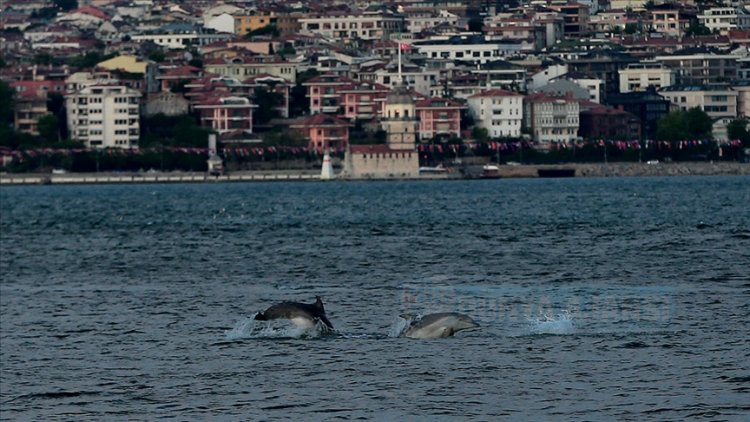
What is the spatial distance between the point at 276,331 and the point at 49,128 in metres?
122

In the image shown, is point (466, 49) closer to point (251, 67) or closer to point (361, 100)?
point (251, 67)

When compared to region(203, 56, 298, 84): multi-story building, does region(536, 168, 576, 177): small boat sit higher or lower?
lower

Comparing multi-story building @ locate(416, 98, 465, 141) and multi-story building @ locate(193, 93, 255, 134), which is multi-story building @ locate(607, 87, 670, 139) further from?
multi-story building @ locate(193, 93, 255, 134)

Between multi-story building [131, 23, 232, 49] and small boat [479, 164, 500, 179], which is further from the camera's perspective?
multi-story building [131, 23, 232, 49]

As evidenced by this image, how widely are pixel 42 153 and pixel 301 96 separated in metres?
25.6

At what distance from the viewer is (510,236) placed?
55.9 meters

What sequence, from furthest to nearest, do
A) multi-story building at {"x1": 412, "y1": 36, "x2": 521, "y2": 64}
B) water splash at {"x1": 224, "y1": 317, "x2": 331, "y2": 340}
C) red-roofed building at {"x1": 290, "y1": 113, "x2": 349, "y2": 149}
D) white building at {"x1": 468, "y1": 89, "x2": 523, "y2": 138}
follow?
multi-story building at {"x1": 412, "y1": 36, "x2": 521, "y2": 64} → white building at {"x1": 468, "y1": 89, "x2": 523, "y2": 138} → red-roofed building at {"x1": 290, "y1": 113, "x2": 349, "y2": 149} → water splash at {"x1": 224, "y1": 317, "x2": 331, "y2": 340}

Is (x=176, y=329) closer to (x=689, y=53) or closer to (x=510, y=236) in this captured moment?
(x=510, y=236)

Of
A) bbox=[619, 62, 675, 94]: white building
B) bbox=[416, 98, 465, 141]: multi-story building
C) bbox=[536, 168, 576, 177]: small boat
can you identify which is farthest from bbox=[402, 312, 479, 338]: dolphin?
bbox=[619, 62, 675, 94]: white building

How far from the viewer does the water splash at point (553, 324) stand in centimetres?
2967

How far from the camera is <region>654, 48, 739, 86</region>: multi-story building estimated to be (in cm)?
17150

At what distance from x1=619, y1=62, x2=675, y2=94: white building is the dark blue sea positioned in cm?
10179

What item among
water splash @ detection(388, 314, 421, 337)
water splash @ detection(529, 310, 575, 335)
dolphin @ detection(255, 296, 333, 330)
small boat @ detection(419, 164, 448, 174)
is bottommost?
small boat @ detection(419, 164, 448, 174)

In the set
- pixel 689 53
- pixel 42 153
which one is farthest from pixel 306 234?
pixel 689 53
